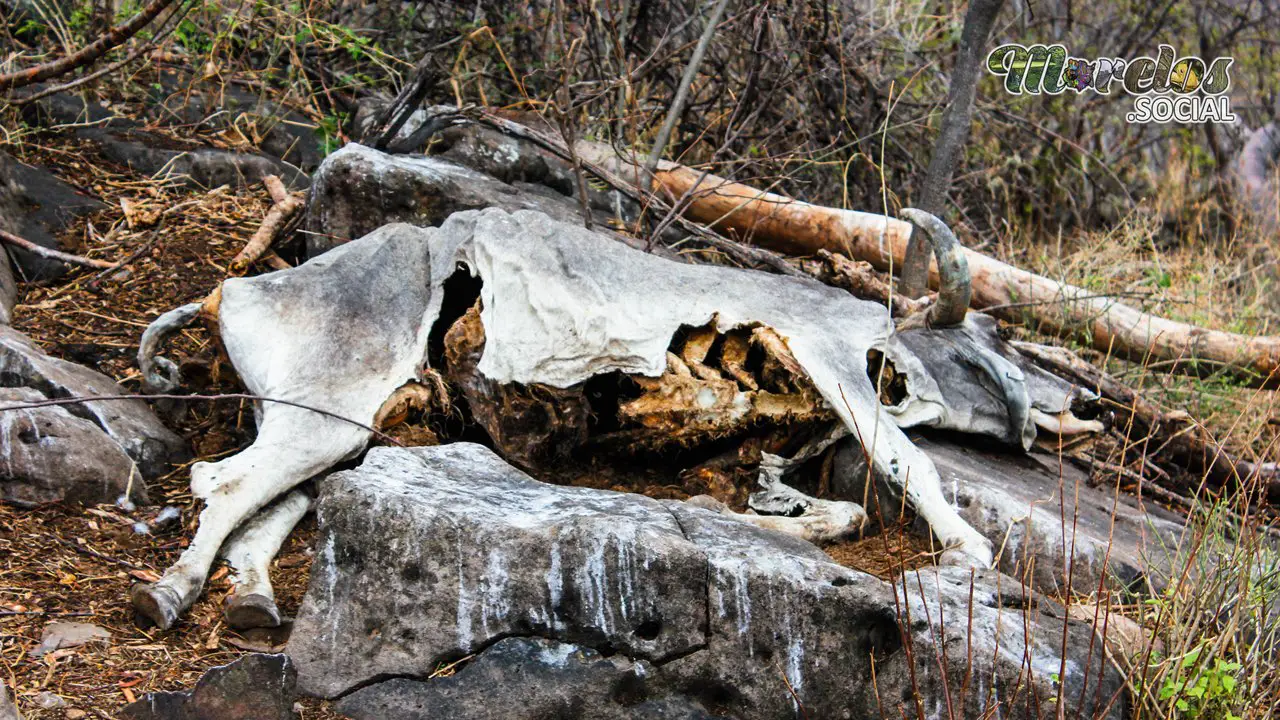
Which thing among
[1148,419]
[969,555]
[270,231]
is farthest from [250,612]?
[1148,419]

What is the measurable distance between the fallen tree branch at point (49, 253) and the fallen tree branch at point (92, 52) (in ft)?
2.60

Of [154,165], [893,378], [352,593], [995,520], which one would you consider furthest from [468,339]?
[154,165]

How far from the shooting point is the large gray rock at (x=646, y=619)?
2.95 m

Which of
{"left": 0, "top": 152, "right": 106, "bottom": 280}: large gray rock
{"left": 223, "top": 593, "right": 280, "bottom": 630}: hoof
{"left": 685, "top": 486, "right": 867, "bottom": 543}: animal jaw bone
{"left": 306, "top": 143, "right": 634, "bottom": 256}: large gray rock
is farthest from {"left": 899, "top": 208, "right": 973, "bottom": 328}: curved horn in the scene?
{"left": 0, "top": 152, "right": 106, "bottom": 280}: large gray rock

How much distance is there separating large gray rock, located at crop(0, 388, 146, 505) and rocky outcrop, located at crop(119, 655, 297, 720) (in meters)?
1.21

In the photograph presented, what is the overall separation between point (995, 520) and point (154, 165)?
4763 millimetres

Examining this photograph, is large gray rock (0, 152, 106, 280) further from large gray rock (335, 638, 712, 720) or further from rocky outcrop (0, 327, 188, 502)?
large gray rock (335, 638, 712, 720)

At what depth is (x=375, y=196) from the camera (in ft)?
17.0

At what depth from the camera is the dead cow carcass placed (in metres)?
3.67

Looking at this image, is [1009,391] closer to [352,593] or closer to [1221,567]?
[1221,567]

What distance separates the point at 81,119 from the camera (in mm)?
6359

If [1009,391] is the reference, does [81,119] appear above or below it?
above

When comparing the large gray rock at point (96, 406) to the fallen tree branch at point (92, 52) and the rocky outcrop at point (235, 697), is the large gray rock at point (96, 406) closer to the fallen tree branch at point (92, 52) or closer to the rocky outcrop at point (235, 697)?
the fallen tree branch at point (92, 52)

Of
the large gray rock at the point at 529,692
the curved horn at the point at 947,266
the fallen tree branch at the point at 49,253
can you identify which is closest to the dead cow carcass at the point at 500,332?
the curved horn at the point at 947,266
